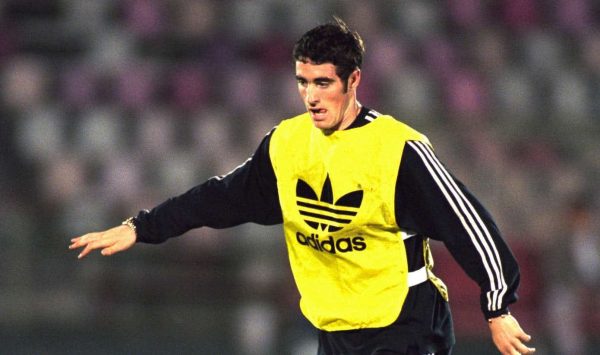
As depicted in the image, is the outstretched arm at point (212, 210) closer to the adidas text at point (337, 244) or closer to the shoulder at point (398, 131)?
the adidas text at point (337, 244)

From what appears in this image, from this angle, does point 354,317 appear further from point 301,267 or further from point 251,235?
point 251,235

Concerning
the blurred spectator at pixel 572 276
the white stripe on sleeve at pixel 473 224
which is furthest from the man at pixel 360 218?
the blurred spectator at pixel 572 276

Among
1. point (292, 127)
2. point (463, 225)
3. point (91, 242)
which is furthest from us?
point (91, 242)

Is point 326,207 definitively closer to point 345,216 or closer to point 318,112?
point 345,216

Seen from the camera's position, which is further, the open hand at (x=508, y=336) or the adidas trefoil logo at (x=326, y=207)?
the adidas trefoil logo at (x=326, y=207)

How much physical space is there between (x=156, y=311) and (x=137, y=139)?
154 centimetres

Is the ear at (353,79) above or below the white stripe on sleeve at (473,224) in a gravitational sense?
above

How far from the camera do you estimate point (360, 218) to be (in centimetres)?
390

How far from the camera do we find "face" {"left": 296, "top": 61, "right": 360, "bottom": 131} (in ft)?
12.6

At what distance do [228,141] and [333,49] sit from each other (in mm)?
5129

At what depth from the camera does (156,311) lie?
838 centimetres

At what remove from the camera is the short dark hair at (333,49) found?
12.6ft

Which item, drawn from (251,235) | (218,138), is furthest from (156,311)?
(218,138)

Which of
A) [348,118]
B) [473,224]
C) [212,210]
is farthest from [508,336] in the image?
[212,210]
